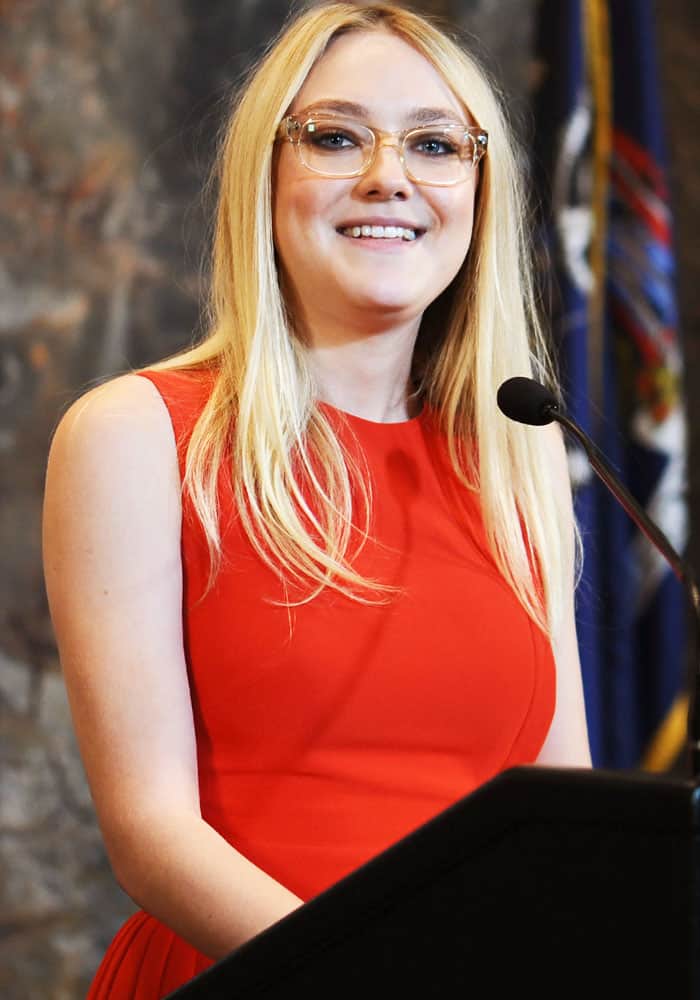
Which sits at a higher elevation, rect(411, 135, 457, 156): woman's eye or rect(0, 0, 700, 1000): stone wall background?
rect(411, 135, 457, 156): woman's eye

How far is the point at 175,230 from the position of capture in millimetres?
3281

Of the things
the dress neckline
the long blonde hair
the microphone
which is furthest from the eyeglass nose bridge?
the microphone

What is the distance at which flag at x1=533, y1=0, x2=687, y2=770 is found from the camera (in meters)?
3.07

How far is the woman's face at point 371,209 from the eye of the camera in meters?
1.63

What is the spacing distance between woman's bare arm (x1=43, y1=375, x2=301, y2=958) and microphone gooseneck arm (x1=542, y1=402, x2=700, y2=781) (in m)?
0.43

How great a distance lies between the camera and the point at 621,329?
3.11 m

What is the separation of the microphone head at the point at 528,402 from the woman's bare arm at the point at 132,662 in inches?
14.9

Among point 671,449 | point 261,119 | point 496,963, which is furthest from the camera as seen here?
point 671,449

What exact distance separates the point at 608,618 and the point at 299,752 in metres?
1.74

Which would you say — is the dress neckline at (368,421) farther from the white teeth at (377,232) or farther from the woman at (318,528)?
the white teeth at (377,232)

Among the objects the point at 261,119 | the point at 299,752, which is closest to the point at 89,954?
the point at 299,752

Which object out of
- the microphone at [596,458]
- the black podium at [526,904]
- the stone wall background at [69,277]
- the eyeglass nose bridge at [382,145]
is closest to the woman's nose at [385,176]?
the eyeglass nose bridge at [382,145]

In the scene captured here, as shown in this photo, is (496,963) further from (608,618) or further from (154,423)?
(608,618)

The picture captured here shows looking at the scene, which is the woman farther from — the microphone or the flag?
the flag
